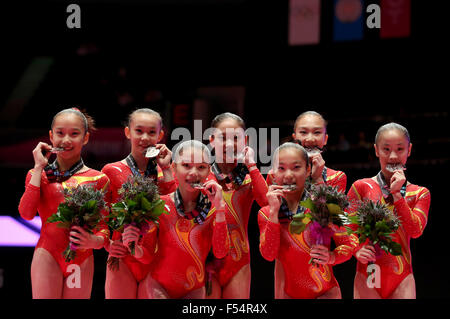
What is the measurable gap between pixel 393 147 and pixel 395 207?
0.39 meters

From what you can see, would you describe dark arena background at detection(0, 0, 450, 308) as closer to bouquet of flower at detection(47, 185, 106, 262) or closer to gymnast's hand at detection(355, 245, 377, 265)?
gymnast's hand at detection(355, 245, 377, 265)

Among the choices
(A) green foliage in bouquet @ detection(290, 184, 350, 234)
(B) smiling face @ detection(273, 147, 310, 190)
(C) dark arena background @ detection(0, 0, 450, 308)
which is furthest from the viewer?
(C) dark arena background @ detection(0, 0, 450, 308)

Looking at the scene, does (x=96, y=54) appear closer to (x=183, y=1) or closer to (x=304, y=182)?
(x=183, y=1)

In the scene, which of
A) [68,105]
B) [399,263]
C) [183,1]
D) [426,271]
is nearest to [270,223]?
[399,263]

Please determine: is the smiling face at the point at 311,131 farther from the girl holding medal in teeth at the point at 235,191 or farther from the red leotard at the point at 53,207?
the red leotard at the point at 53,207

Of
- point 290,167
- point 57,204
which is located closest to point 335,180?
point 290,167

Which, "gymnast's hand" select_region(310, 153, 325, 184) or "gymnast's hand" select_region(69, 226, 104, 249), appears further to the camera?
"gymnast's hand" select_region(310, 153, 325, 184)

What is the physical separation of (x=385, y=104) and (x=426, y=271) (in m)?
2.69

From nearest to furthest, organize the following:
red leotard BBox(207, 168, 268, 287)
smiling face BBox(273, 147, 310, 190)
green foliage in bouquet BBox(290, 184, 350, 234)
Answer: green foliage in bouquet BBox(290, 184, 350, 234) → smiling face BBox(273, 147, 310, 190) → red leotard BBox(207, 168, 268, 287)

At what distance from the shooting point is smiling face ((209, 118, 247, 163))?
3.75 m

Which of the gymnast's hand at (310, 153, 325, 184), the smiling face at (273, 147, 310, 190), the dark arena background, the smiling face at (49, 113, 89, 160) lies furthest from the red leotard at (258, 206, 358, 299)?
the dark arena background

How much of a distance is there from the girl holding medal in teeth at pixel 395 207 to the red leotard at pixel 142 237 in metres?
1.20

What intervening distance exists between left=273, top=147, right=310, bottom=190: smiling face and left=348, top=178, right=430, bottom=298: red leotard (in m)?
0.51

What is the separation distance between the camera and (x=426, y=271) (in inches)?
210
